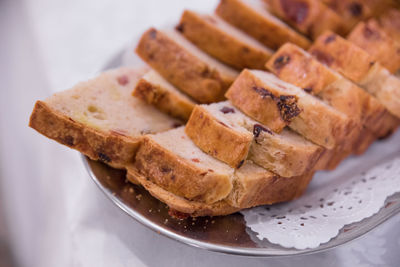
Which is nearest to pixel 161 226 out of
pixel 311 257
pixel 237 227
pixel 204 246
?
pixel 204 246

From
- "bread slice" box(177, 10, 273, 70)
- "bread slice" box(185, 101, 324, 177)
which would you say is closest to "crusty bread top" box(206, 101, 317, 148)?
"bread slice" box(185, 101, 324, 177)

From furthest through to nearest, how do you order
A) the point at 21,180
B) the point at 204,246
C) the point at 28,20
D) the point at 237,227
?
the point at 28,20, the point at 21,180, the point at 237,227, the point at 204,246

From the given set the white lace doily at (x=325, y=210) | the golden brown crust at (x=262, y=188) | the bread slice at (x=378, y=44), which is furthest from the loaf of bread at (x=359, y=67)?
the golden brown crust at (x=262, y=188)

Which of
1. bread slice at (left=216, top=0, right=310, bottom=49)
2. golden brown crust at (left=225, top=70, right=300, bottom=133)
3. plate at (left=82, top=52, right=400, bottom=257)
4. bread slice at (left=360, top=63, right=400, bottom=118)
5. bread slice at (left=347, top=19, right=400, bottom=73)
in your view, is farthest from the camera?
bread slice at (left=216, top=0, right=310, bottom=49)

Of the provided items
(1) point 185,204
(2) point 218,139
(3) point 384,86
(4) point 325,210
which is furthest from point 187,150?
(3) point 384,86

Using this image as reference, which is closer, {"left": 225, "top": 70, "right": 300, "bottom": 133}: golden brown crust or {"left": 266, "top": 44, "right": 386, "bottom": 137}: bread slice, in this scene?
{"left": 225, "top": 70, "right": 300, "bottom": 133}: golden brown crust

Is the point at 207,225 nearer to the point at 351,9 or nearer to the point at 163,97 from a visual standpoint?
the point at 163,97

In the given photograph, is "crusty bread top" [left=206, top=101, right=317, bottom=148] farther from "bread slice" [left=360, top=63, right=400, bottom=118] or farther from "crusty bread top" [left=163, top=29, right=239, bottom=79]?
"bread slice" [left=360, top=63, right=400, bottom=118]

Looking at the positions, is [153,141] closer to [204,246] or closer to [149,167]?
[149,167]
